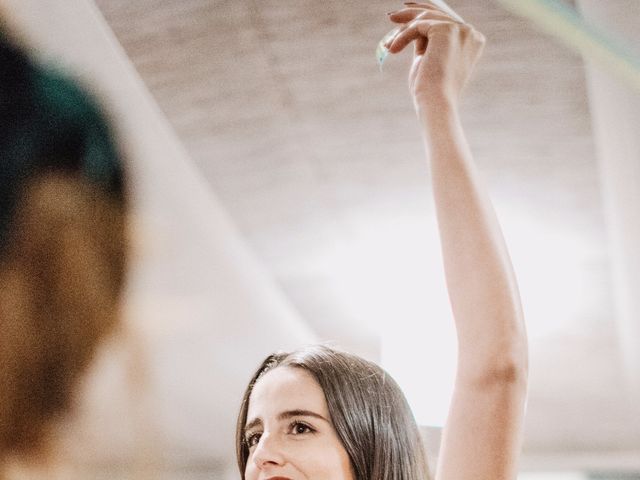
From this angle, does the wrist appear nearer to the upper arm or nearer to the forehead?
the upper arm

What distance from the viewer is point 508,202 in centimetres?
287

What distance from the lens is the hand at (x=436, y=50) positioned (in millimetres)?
848

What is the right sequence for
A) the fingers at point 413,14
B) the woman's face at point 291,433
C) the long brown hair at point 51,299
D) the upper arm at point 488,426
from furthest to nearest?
the woman's face at point 291,433 → the fingers at point 413,14 → the upper arm at point 488,426 → the long brown hair at point 51,299

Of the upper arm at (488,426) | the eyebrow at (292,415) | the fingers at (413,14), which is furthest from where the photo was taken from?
the eyebrow at (292,415)

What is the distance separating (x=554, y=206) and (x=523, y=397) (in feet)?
7.28

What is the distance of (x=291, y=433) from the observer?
1057 mm

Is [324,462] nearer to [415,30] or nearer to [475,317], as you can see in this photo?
[475,317]

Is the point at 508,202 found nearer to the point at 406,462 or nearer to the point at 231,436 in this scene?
the point at 406,462

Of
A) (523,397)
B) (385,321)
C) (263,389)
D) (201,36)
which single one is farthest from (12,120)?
(385,321)

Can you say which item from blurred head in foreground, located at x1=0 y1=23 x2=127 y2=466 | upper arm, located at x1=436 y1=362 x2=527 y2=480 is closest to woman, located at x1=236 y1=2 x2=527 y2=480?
upper arm, located at x1=436 y1=362 x2=527 y2=480

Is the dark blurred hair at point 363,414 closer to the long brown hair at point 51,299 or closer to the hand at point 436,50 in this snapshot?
the hand at point 436,50

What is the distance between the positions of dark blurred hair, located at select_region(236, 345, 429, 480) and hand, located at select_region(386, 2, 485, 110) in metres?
0.48

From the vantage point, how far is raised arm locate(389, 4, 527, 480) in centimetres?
77

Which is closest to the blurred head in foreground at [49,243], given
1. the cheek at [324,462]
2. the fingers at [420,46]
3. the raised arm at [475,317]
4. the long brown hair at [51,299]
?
the long brown hair at [51,299]
